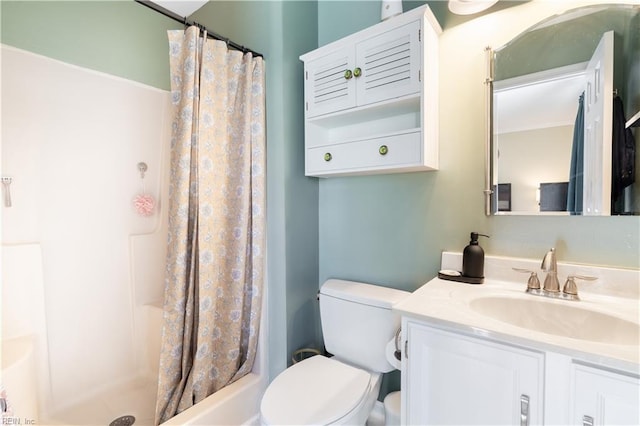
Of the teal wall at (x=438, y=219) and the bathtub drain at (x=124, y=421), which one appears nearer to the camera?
the teal wall at (x=438, y=219)

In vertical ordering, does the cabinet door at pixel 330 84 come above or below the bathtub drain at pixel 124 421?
above

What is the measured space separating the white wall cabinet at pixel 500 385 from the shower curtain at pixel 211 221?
0.88m

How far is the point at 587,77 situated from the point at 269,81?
1.36m

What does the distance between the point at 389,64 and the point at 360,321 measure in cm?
117

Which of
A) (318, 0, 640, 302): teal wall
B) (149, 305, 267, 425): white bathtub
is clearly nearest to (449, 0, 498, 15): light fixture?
(318, 0, 640, 302): teal wall

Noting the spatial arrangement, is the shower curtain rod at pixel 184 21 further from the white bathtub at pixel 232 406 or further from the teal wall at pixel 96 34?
the white bathtub at pixel 232 406

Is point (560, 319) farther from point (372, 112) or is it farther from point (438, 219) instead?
point (372, 112)

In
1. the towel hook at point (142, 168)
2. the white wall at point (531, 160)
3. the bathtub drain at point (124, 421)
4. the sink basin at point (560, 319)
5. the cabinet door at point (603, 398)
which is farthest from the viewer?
the towel hook at point (142, 168)

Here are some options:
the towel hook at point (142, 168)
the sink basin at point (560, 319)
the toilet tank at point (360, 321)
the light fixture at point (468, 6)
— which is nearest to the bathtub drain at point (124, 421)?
the toilet tank at point (360, 321)

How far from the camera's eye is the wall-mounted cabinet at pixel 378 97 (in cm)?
119

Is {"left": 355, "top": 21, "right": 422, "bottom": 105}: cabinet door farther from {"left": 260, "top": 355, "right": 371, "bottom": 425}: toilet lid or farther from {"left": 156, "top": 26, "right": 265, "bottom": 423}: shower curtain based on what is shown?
{"left": 260, "top": 355, "right": 371, "bottom": 425}: toilet lid

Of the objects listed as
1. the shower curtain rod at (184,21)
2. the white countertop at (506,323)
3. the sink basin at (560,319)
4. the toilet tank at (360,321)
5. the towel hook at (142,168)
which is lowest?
the toilet tank at (360,321)

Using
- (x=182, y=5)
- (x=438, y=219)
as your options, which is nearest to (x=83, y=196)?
(x=182, y=5)

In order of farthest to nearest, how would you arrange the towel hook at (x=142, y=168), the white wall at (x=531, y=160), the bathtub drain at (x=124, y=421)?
the towel hook at (x=142, y=168), the bathtub drain at (x=124, y=421), the white wall at (x=531, y=160)
